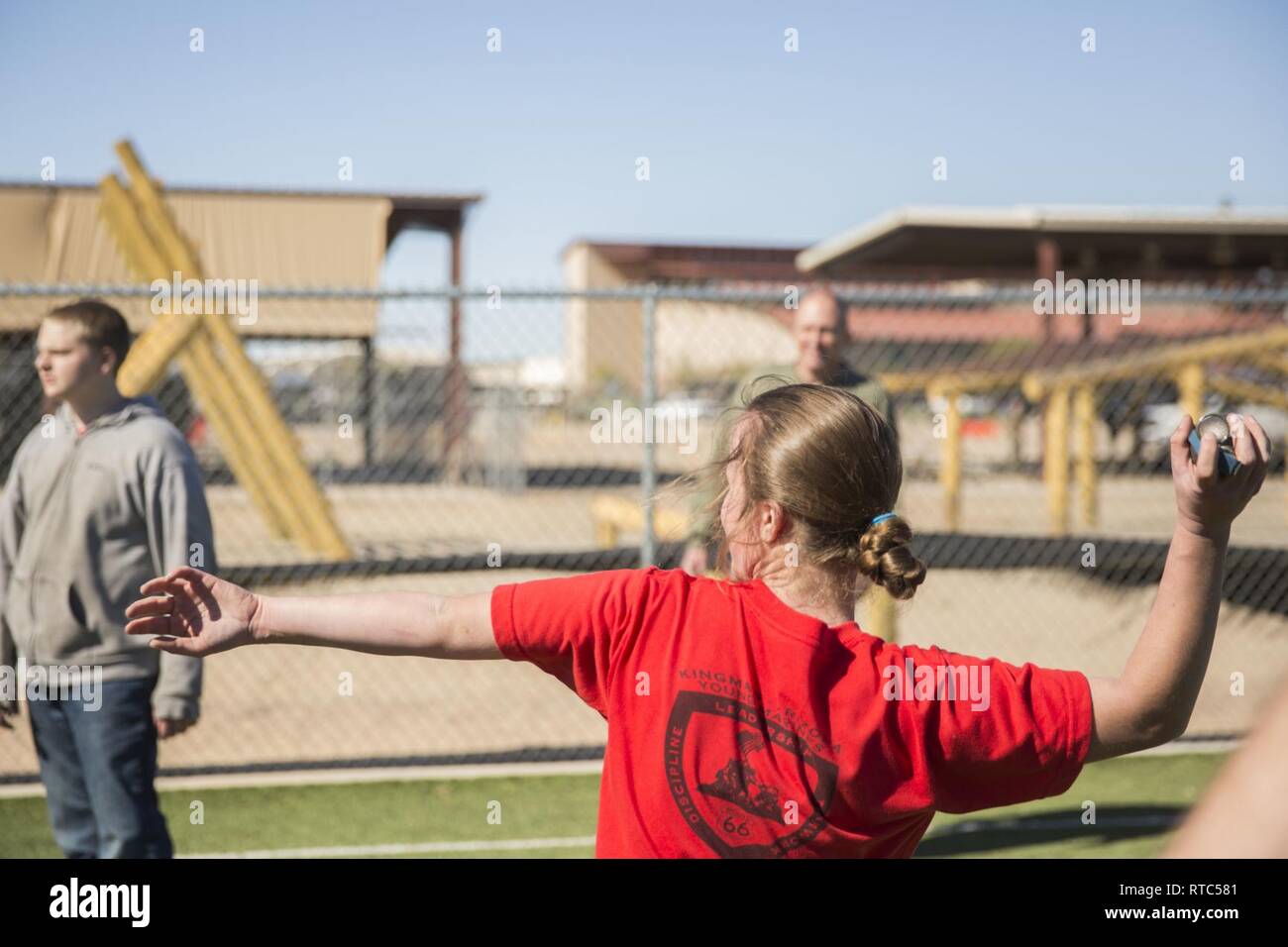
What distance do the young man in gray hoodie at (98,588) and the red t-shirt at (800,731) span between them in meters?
2.29

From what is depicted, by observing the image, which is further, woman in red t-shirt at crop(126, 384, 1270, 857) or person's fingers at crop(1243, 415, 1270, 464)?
woman in red t-shirt at crop(126, 384, 1270, 857)

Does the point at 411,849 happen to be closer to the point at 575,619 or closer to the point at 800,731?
the point at 575,619

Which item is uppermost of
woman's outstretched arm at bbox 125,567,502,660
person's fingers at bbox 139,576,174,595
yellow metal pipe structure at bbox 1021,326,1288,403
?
yellow metal pipe structure at bbox 1021,326,1288,403

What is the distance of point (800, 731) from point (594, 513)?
272 inches

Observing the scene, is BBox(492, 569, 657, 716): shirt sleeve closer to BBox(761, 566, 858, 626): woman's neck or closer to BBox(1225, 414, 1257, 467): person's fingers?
BBox(761, 566, 858, 626): woman's neck

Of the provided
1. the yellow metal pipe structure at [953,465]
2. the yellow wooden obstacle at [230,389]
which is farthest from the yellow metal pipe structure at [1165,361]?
the yellow wooden obstacle at [230,389]

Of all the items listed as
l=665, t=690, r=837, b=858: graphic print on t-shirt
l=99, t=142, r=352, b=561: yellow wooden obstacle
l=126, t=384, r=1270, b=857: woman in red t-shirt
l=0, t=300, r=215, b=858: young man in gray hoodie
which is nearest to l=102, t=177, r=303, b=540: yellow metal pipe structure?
l=99, t=142, r=352, b=561: yellow wooden obstacle

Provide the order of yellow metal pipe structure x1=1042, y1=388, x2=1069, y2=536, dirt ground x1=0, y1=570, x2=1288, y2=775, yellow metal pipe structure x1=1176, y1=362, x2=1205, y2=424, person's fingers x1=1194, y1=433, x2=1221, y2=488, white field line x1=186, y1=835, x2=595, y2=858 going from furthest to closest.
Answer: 1. yellow metal pipe structure x1=1042, y1=388, x2=1069, y2=536
2. yellow metal pipe structure x1=1176, y1=362, x2=1205, y2=424
3. dirt ground x1=0, y1=570, x2=1288, y2=775
4. white field line x1=186, y1=835, x2=595, y2=858
5. person's fingers x1=1194, y1=433, x2=1221, y2=488

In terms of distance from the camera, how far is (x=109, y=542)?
3.62 meters

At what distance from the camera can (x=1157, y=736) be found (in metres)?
1.62

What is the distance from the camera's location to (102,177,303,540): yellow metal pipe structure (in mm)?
11430

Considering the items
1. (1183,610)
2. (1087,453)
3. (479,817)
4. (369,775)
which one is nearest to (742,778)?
(1183,610)

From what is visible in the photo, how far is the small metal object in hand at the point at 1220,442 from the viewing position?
1355mm
